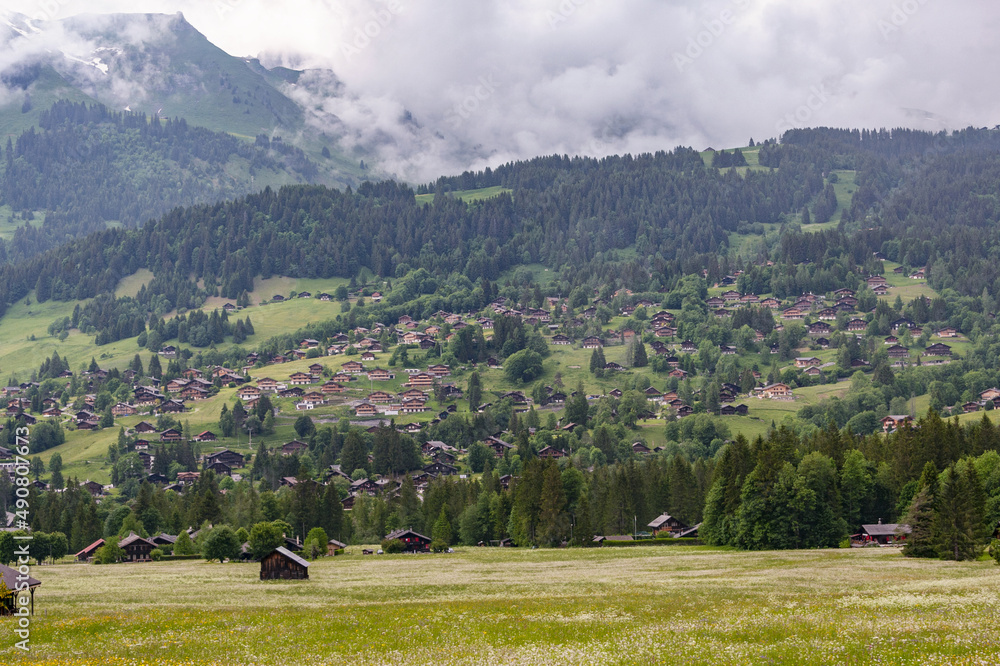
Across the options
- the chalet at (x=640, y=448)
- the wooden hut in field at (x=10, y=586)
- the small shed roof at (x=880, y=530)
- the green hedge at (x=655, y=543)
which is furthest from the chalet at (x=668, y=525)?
the wooden hut in field at (x=10, y=586)

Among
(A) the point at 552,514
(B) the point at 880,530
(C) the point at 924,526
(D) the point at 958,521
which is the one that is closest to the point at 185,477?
(A) the point at 552,514

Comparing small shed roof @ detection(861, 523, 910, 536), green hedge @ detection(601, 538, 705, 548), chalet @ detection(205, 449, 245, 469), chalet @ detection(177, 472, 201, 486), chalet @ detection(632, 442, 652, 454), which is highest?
chalet @ detection(205, 449, 245, 469)

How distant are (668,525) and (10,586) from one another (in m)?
91.3

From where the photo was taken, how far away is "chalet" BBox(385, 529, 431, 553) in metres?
124

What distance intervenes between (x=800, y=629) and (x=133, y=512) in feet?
368

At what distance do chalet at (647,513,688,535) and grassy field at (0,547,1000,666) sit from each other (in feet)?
142

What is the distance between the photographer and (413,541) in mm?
124438

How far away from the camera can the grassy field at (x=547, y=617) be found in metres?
41.5

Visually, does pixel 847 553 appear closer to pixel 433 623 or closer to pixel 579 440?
pixel 433 623

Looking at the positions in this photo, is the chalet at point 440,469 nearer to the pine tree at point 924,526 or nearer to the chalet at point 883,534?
the chalet at point 883,534

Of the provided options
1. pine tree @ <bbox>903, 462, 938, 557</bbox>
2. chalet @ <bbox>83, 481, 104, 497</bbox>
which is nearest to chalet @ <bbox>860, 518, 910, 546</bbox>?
pine tree @ <bbox>903, 462, 938, 557</bbox>

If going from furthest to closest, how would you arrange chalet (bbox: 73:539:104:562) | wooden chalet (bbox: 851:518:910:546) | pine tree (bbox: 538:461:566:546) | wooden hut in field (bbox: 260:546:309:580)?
chalet (bbox: 73:539:104:562), pine tree (bbox: 538:461:566:546), wooden chalet (bbox: 851:518:910:546), wooden hut in field (bbox: 260:546:309:580)

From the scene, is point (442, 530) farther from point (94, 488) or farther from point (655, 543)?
point (94, 488)

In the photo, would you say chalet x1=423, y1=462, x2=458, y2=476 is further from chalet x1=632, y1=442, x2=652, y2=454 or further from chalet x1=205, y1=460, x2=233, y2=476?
chalet x1=205, y1=460, x2=233, y2=476
